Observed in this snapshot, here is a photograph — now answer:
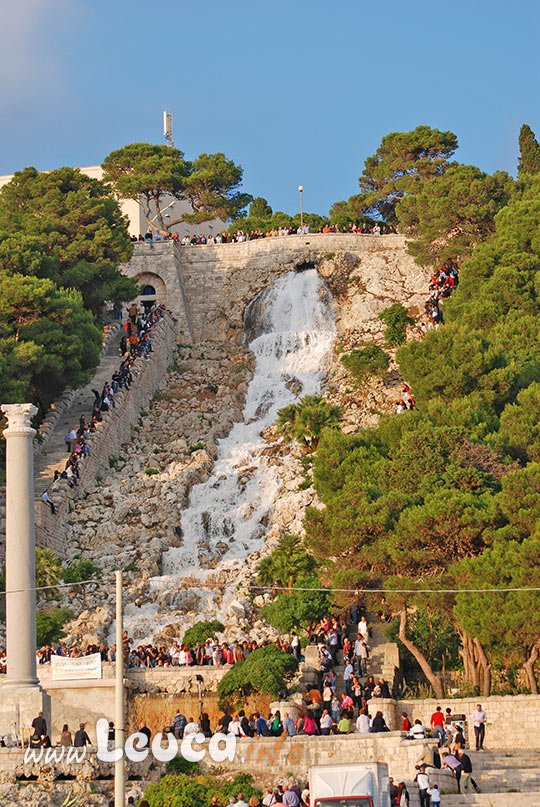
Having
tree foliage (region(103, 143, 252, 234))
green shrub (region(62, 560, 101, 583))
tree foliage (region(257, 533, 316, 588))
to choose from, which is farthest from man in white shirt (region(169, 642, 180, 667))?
tree foliage (region(103, 143, 252, 234))

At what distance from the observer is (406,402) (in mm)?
53594

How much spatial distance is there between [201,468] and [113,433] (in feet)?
12.3

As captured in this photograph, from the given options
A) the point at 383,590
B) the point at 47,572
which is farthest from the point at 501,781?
the point at 47,572

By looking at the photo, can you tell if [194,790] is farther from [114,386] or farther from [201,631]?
[114,386]

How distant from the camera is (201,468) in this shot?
2024 inches

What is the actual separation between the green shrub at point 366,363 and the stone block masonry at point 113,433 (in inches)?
330

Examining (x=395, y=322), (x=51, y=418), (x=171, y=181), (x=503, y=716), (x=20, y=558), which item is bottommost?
(x=503, y=716)

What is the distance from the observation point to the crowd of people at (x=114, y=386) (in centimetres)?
4819

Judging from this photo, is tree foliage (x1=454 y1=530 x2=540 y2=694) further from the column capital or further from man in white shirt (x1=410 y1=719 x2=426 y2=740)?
the column capital

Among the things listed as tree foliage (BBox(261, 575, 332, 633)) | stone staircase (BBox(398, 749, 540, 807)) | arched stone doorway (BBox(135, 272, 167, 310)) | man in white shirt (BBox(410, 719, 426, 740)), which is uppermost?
arched stone doorway (BBox(135, 272, 167, 310))

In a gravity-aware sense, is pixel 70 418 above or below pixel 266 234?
below

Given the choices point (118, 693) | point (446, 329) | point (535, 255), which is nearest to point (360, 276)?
→ point (535, 255)

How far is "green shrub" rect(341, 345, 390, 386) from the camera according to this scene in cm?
5697

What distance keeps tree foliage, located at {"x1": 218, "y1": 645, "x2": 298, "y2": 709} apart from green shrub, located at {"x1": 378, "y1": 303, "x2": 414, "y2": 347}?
26368 mm
